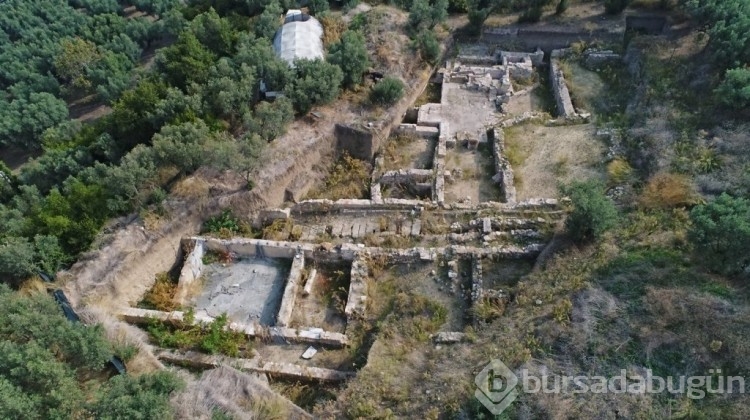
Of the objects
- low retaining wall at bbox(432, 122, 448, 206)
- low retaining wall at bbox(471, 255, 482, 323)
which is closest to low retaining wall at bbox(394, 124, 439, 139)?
low retaining wall at bbox(432, 122, 448, 206)

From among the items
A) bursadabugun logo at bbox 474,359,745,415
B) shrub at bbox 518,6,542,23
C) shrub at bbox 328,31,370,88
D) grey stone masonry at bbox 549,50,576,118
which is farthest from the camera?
shrub at bbox 518,6,542,23

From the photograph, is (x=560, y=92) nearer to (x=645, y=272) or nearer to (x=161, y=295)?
(x=645, y=272)

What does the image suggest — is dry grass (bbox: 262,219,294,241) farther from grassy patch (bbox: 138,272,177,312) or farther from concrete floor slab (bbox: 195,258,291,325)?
grassy patch (bbox: 138,272,177,312)

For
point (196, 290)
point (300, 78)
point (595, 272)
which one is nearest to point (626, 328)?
point (595, 272)

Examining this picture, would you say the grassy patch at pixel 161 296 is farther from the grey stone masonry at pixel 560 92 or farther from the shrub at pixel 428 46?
the grey stone masonry at pixel 560 92

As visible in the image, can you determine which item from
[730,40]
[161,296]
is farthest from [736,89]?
[161,296]

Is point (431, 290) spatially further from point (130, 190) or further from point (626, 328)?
point (130, 190)
